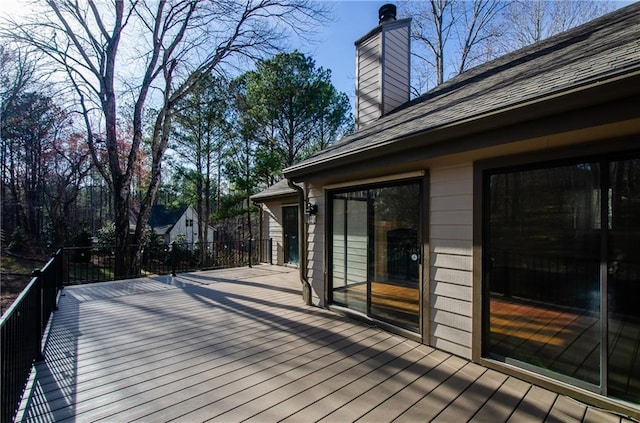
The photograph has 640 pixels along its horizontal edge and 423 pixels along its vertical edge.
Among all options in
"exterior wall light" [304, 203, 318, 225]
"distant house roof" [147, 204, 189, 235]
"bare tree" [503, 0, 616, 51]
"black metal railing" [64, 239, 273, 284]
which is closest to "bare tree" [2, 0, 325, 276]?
"black metal railing" [64, 239, 273, 284]

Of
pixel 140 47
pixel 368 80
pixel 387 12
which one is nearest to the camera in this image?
pixel 387 12

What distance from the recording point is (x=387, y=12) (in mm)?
5902

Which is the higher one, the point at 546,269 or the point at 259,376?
the point at 546,269

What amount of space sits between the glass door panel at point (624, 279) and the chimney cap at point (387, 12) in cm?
517

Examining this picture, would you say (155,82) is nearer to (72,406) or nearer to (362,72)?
(362,72)

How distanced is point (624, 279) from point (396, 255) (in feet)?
6.53

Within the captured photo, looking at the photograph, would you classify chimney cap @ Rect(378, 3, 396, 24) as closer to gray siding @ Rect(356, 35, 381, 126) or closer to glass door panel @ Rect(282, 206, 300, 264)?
gray siding @ Rect(356, 35, 381, 126)

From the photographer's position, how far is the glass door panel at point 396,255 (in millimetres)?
3490

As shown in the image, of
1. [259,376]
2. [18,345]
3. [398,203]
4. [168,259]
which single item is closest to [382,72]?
[398,203]

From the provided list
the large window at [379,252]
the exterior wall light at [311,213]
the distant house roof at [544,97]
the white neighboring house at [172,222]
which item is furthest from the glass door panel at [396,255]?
the white neighboring house at [172,222]

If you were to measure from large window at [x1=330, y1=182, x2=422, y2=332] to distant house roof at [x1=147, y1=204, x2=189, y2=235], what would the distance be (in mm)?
22074

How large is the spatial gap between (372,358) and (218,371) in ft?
4.83

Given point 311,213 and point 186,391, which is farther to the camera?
point 311,213

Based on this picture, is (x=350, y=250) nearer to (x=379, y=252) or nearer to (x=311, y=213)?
(x=379, y=252)
